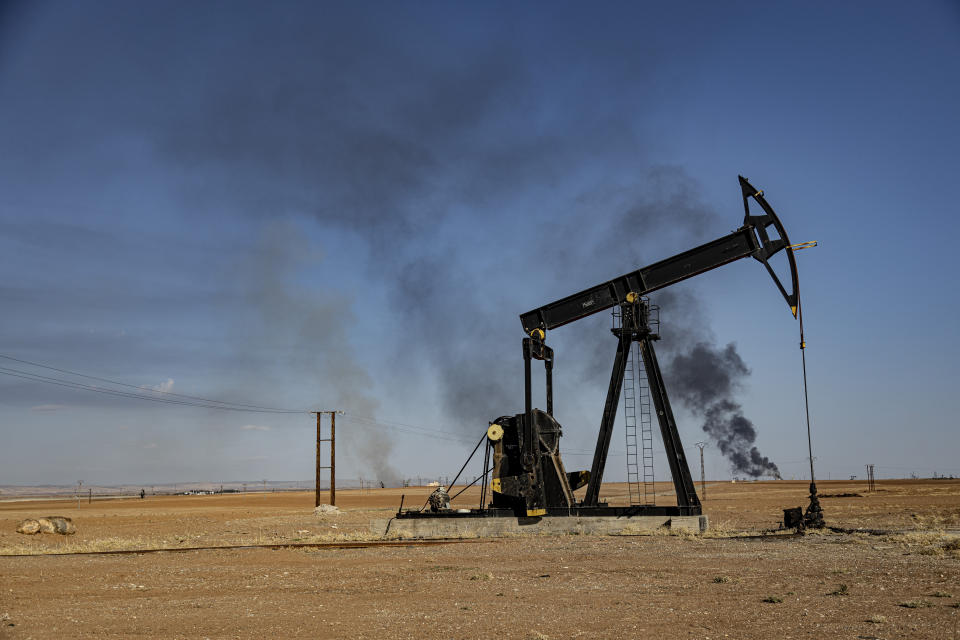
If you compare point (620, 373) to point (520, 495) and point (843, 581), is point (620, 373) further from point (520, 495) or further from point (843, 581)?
point (843, 581)

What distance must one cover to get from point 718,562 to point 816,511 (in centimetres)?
586

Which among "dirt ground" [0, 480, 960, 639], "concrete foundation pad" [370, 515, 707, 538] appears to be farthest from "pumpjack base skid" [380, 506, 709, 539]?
"dirt ground" [0, 480, 960, 639]

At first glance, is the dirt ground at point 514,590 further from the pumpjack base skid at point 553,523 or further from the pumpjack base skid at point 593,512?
the pumpjack base skid at point 593,512

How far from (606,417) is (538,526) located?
118 inches

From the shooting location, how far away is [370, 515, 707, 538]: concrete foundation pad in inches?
651

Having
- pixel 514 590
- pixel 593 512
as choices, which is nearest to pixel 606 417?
pixel 593 512

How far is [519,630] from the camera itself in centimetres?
721

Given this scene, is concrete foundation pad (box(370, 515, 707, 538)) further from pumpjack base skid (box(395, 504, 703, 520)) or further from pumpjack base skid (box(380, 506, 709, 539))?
pumpjack base skid (box(395, 504, 703, 520))

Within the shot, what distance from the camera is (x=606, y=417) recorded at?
17.6 metres

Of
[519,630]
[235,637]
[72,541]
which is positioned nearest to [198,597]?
[235,637]

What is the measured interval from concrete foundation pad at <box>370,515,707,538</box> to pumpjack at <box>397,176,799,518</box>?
0.21 m

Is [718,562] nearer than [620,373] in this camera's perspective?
Yes

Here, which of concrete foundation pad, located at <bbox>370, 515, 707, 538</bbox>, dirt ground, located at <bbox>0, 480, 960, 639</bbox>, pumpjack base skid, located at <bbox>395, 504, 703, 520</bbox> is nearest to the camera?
dirt ground, located at <bbox>0, 480, 960, 639</bbox>

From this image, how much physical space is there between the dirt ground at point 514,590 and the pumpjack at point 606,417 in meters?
1.92
